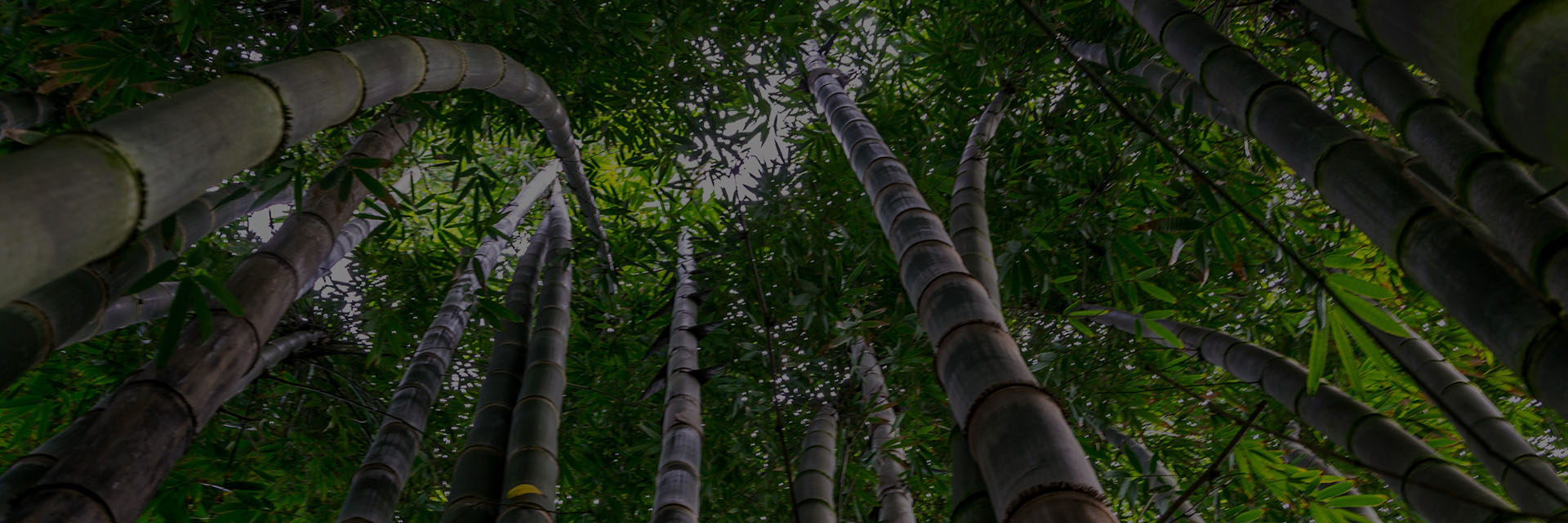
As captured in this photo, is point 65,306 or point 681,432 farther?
point 681,432

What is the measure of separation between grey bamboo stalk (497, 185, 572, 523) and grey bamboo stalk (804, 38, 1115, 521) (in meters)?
1.05

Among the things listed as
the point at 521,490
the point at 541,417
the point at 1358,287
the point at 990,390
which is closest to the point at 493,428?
the point at 541,417

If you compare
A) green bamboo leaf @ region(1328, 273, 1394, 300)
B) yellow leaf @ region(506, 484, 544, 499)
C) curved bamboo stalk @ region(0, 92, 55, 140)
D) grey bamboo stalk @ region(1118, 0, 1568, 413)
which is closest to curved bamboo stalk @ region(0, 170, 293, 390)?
yellow leaf @ region(506, 484, 544, 499)

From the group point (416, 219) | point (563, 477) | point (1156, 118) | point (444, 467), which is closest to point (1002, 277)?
point (1156, 118)

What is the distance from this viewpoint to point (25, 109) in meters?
2.57

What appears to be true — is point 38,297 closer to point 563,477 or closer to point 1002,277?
point 1002,277

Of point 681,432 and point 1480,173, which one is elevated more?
point 681,432

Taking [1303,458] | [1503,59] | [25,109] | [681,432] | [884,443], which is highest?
[25,109]

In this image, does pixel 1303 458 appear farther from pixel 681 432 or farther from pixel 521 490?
pixel 521 490

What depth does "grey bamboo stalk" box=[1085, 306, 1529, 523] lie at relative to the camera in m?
1.54

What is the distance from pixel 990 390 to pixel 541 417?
1.47m

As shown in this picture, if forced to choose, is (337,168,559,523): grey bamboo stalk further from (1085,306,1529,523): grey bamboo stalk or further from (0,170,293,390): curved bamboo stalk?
(1085,306,1529,523): grey bamboo stalk

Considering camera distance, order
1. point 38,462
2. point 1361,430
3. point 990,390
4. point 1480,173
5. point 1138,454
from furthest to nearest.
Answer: point 1138,454, point 1361,430, point 38,462, point 990,390, point 1480,173

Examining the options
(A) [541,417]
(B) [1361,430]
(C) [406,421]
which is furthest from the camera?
(C) [406,421]
